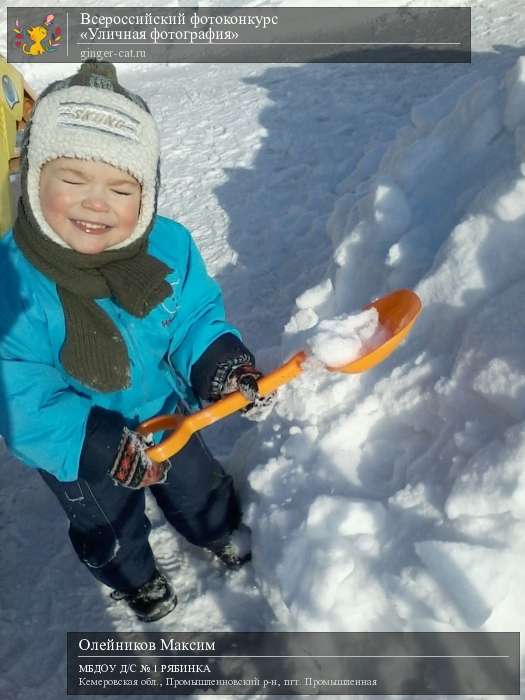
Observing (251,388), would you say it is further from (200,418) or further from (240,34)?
(240,34)

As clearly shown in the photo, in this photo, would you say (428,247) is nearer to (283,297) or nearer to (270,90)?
(283,297)

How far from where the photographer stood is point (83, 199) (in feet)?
5.41

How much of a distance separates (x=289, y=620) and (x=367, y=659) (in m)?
0.25

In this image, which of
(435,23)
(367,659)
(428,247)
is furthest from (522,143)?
(435,23)

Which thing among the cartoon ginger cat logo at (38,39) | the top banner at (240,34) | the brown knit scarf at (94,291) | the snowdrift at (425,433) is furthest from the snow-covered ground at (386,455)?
the cartoon ginger cat logo at (38,39)

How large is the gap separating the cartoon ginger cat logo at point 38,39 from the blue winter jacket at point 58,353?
617 centimetres

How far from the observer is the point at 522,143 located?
7.09 feet

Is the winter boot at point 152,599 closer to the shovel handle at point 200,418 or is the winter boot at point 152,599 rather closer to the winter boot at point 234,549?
the winter boot at point 234,549

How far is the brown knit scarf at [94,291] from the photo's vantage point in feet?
5.51

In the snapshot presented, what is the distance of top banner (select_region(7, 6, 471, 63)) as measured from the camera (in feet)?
18.8

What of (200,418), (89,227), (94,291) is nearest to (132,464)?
(200,418)

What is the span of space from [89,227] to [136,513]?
0.89 m

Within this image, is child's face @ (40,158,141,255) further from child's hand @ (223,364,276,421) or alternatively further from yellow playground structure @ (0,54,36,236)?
yellow playground structure @ (0,54,36,236)

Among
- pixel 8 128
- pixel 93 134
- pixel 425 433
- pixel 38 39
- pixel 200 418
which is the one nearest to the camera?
pixel 93 134
